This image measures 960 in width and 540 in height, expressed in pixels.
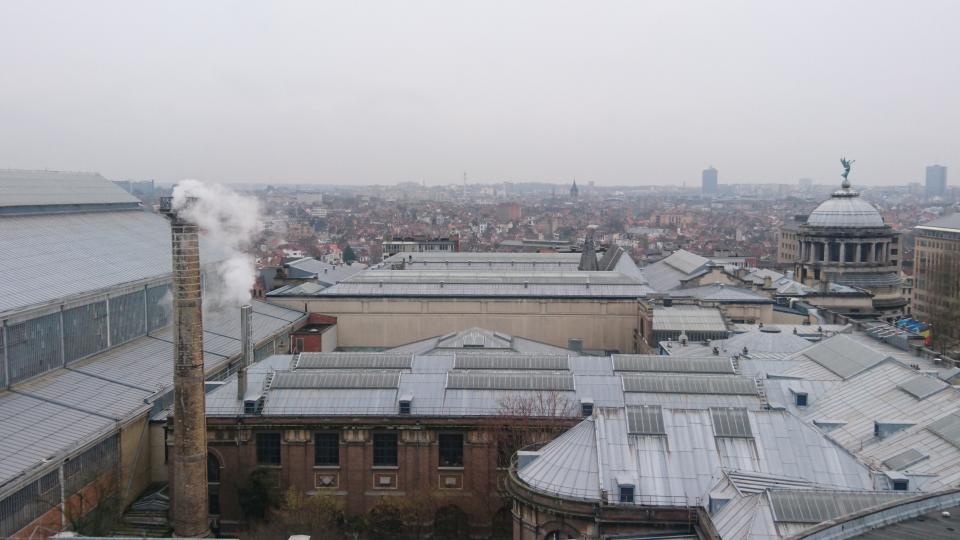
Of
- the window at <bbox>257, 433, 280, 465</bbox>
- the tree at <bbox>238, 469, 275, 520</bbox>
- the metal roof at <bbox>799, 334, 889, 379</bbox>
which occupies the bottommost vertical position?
the tree at <bbox>238, 469, 275, 520</bbox>

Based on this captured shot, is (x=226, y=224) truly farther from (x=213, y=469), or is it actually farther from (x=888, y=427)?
(x=888, y=427)

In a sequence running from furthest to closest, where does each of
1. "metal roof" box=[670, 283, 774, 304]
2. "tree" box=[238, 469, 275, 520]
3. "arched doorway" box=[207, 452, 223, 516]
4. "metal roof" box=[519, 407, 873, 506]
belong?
"metal roof" box=[670, 283, 774, 304] → "arched doorway" box=[207, 452, 223, 516] → "tree" box=[238, 469, 275, 520] → "metal roof" box=[519, 407, 873, 506]

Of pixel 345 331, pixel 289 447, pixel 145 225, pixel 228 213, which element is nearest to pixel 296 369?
pixel 289 447

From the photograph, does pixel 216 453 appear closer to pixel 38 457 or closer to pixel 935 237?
pixel 38 457

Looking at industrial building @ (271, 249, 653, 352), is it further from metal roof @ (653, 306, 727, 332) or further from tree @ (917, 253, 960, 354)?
tree @ (917, 253, 960, 354)

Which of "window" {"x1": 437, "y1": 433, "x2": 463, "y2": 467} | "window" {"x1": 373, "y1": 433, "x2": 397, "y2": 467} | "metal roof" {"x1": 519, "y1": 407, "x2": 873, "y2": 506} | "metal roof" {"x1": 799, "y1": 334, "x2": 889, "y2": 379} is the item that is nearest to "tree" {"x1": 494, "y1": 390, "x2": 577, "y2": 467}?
"window" {"x1": 437, "y1": 433, "x2": 463, "y2": 467}

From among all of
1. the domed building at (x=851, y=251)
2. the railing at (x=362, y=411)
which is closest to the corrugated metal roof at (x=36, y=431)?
the railing at (x=362, y=411)

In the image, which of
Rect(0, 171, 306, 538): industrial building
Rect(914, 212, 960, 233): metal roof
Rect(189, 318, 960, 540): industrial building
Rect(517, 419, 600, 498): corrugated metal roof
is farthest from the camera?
Rect(914, 212, 960, 233): metal roof
